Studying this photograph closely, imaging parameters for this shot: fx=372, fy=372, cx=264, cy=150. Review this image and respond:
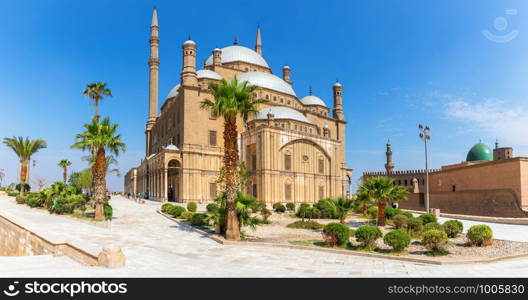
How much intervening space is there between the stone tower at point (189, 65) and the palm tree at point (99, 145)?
2256cm

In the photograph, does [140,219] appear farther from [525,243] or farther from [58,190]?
[525,243]

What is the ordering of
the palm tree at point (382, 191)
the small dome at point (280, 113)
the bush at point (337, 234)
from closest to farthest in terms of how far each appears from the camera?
1. the bush at point (337, 234)
2. the palm tree at point (382, 191)
3. the small dome at point (280, 113)

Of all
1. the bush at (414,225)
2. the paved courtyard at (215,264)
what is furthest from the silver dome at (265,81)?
the paved courtyard at (215,264)

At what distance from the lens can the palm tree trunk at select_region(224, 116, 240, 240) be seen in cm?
1731

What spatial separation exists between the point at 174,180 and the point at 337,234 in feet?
119

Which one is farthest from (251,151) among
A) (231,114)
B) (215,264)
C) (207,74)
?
(215,264)

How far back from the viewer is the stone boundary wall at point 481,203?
2922 centimetres

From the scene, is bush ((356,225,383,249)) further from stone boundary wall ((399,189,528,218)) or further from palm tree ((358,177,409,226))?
stone boundary wall ((399,189,528,218))

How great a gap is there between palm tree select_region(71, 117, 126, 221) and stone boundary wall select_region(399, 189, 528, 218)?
96.6 ft

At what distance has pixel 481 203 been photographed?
32312 millimetres

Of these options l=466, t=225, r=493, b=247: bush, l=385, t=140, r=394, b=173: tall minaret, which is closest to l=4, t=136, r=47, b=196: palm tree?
l=466, t=225, r=493, b=247: bush

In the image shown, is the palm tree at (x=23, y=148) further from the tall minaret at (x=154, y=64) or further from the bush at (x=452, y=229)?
the bush at (x=452, y=229)

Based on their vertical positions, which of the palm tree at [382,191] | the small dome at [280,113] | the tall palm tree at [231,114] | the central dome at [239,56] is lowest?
the palm tree at [382,191]

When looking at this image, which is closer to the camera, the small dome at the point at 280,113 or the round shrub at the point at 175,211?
the round shrub at the point at 175,211
